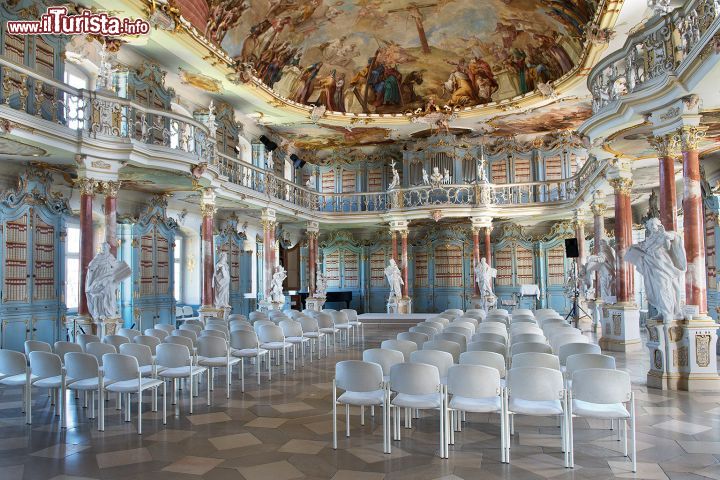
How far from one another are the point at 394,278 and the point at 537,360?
1801 centimetres

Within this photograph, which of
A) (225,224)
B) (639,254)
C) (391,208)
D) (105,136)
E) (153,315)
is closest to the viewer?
(639,254)

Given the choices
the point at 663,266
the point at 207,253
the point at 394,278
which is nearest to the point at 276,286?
the point at 207,253

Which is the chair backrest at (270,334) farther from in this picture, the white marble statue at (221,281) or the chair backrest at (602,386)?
the chair backrest at (602,386)

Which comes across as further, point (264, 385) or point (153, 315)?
point (153, 315)

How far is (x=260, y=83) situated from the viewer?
65.0 ft

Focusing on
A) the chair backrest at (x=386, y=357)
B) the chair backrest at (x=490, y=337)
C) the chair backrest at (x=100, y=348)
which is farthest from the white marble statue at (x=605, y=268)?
the chair backrest at (x=100, y=348)

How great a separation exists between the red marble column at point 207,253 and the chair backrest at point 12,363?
30.2ft

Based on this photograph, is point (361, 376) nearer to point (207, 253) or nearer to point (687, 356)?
point (687, 356)

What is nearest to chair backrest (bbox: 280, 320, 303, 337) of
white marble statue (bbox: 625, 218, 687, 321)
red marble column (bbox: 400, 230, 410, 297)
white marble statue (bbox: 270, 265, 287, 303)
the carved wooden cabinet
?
the carved wooden cabinet

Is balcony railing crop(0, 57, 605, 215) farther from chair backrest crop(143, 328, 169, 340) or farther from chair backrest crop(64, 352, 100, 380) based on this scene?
chair backrest crop(64, 352, 100, 380)

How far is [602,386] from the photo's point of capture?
5789 mm

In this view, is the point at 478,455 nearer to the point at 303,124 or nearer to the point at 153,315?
the point at 153,315

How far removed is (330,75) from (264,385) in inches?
666

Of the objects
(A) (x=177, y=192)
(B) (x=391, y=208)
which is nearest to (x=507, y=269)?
(B) (x=391, y=208)
